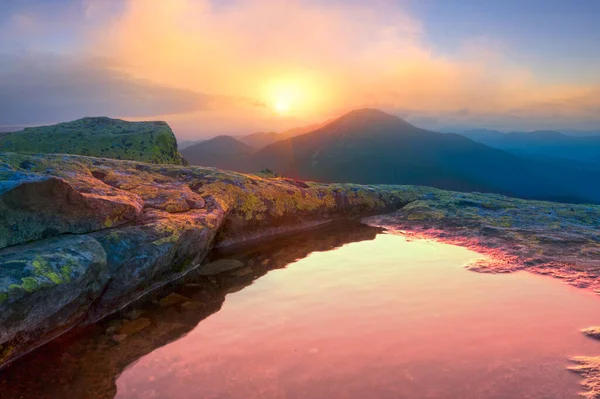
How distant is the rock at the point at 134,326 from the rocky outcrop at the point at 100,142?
18.5 metres

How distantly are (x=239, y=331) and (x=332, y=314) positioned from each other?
1.98 metres

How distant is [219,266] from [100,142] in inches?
731

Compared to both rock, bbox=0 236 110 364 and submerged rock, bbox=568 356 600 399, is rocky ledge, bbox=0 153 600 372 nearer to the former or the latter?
rock, bbox=0 236 110 364

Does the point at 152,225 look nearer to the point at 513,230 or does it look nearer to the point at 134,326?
the point at 134,326

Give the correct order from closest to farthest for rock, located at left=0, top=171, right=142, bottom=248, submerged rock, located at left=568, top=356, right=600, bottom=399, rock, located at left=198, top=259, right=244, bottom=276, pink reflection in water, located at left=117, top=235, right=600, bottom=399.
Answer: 1. submerged rock, located at left=568, top=356, right=600, bottom=399
2. pink reflection in water, located at left=117, top=235, right=600, bottom=399
3. rock, located at left=0, top=171, right=142, bottom=248
4. rock, located at left=198, top=259, right=244, bottom=276

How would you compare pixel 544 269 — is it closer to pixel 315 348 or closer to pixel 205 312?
pixel 315 348

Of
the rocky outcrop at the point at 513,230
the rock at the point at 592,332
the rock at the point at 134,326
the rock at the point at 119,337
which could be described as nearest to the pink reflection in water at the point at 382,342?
the rock at the point at 592,332

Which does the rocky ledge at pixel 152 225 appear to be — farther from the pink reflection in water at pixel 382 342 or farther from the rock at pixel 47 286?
the pink reflection in water at pixel 382 342

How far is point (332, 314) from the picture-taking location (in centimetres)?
832

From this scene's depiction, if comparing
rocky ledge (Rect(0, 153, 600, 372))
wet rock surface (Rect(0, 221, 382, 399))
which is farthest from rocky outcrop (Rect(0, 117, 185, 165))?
wet rock surface (Rect(0, 221, 382, 399))

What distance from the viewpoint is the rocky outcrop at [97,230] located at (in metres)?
7.01

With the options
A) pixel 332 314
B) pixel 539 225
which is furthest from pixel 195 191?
pixel 539 225

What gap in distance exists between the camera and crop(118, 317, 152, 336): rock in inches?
312

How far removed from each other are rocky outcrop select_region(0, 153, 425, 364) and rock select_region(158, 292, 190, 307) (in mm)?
681
